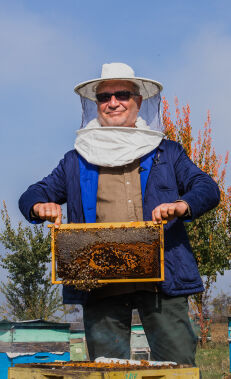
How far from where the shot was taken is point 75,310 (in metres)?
15.2

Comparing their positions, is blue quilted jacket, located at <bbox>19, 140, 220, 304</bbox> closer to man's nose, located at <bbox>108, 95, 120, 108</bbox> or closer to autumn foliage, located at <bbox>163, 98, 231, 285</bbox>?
man's nose, located at <bbox>108, 95, 120, 108</bbox>

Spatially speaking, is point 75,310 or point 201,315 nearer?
point 75,310

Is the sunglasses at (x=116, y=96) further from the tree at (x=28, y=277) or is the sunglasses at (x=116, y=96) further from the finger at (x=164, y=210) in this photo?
the tree at (x=28, y=277)

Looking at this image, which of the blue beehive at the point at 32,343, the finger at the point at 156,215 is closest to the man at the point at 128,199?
the finger at the point at 156,215

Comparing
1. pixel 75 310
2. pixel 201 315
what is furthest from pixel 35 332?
pixel 201 315

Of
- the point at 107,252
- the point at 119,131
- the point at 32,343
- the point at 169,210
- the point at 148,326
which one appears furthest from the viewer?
the point at 32,343

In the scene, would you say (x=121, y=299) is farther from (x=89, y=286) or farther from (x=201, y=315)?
(x=201, y=315)

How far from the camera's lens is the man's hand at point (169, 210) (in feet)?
10.1

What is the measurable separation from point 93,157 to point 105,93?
496 mm

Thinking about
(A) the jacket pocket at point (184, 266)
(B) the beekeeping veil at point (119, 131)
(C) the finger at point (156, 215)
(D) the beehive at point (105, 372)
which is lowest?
(D) the beehive at point (105, 372)

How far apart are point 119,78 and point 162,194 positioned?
32.8 inches

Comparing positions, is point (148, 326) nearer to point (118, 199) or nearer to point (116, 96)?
point (118, 199)

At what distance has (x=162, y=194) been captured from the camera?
3344 mm

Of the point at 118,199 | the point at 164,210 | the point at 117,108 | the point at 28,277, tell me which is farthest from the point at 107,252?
the point at 28,277
